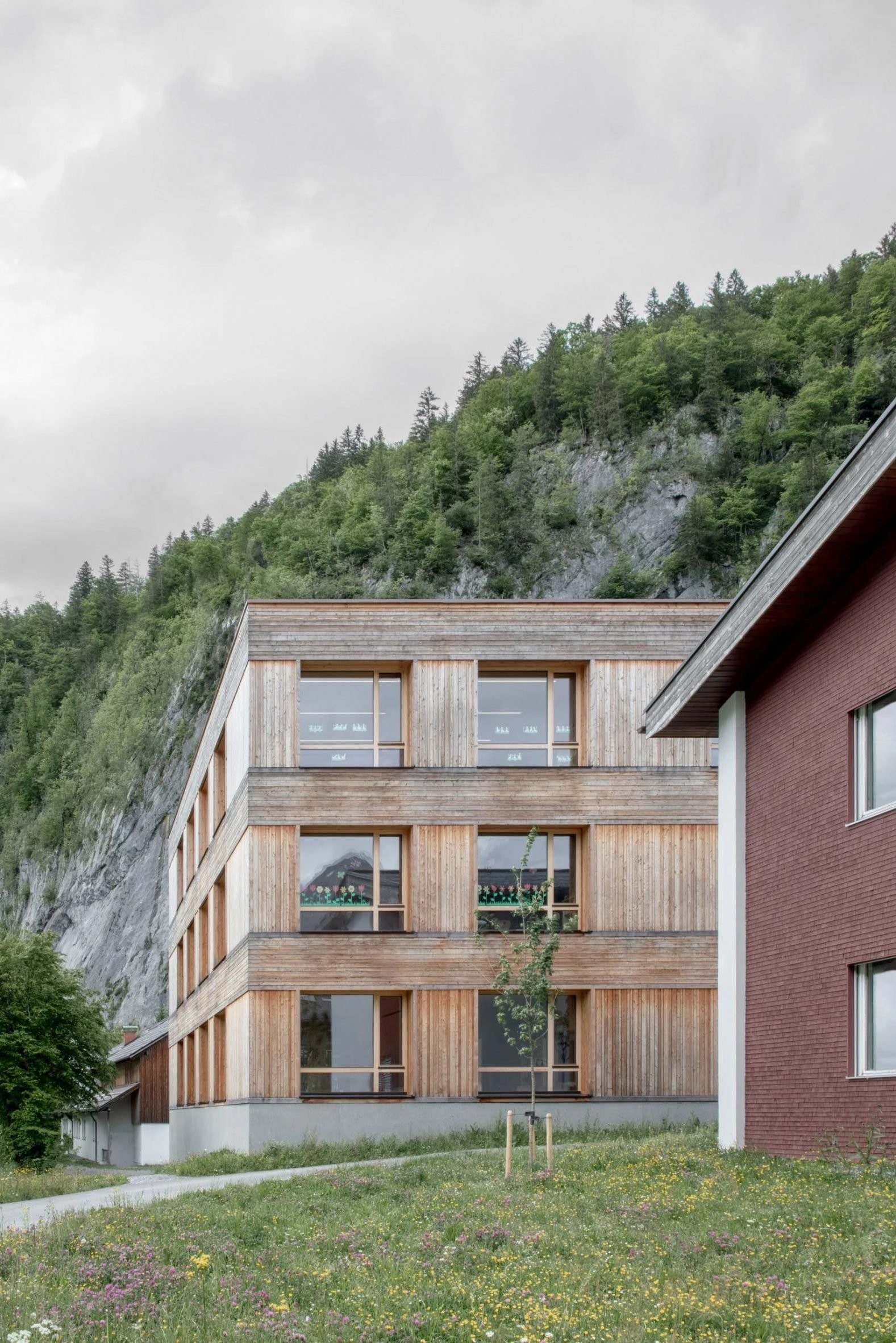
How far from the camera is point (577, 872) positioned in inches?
1165

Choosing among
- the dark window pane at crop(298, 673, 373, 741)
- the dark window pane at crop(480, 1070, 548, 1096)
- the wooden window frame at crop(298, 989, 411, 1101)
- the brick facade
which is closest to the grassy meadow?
the wooden window frame at crop(298, 989, 411, 1101)

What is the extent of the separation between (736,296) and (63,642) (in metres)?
75.3

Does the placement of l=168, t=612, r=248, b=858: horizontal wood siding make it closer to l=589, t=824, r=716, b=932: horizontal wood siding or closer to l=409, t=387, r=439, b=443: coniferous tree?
l=589, t=824, r=716, b=932: horizontal wood siding

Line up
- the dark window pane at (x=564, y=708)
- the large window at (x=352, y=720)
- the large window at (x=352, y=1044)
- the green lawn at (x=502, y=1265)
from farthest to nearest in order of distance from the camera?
the dark window pane at (x=564, y=708)
the large window at (x=352, y=720)
the large window at (x=352, y=1044)
the green lawn at (x=502, y=1265)

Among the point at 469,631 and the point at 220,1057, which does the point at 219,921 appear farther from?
the point at 469,631

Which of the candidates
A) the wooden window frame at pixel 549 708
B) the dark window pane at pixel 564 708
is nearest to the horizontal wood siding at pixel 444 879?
the wooden window frame at pixel 549 708

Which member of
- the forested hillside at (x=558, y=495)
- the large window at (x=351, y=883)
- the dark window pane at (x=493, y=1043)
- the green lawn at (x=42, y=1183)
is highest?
the forested hillside at (x=558, y=495)

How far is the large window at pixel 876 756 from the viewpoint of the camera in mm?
15992

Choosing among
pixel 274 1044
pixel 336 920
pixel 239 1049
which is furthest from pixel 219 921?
pixel 274 1044

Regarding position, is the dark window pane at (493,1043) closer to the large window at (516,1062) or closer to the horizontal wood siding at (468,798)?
the large window at (516,1062)

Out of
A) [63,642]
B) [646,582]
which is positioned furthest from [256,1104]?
[63,642]

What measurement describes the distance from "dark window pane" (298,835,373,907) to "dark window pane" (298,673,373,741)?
192cm

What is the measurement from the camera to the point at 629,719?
96.2 ft

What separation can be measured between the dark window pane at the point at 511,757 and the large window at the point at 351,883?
7.35ft
